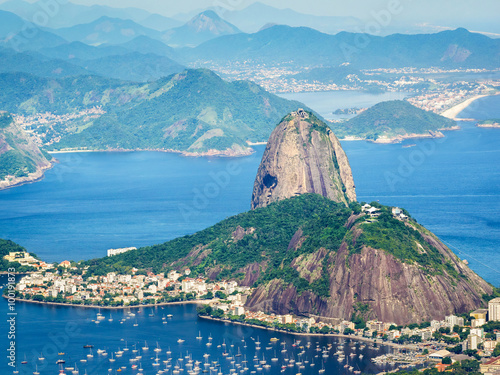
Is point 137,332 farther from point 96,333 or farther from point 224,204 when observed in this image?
point 224,204

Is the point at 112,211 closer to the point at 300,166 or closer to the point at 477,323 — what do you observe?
the point at 300,166

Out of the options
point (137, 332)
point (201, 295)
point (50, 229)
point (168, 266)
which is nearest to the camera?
point (137, 332)

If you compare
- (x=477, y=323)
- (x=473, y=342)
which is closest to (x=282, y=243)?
(x=477, y=323)

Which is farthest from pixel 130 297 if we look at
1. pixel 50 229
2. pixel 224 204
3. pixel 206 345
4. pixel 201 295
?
pixel 224 204

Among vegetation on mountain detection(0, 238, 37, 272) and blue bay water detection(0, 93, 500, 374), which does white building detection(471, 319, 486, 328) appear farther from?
vegetation on mountain detection(0, 238, 37, 272)

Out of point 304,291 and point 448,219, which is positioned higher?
point 448,219

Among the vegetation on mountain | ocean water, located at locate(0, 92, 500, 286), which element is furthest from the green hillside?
ocean water, located at locate(0, 92, 500, 286)

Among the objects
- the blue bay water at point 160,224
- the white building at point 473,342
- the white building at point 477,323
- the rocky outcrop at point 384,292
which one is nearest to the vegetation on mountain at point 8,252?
the blue bay water at point 160,224

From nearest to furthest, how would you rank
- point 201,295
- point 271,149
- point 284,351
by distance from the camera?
point 284,351 → point 201,295 → point 271,149
